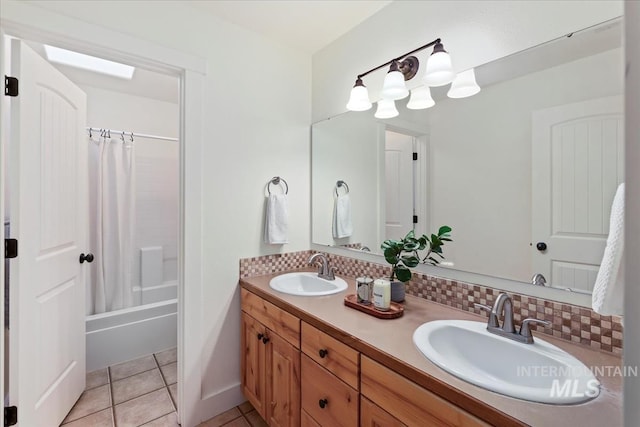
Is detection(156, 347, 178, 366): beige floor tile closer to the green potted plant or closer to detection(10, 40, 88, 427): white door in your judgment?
detection(10, 40, 88, 427): white door

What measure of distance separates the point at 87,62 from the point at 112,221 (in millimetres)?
1274

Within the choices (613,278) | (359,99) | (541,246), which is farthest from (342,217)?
(613,278)

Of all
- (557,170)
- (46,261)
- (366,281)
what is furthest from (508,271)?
(46,261)

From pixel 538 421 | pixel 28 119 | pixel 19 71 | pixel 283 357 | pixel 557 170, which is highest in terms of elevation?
pixel 19 71

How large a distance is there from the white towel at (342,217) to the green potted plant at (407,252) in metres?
0.53

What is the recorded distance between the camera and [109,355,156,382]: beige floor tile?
2090 mm

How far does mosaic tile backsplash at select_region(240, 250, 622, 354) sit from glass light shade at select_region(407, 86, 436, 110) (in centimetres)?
84

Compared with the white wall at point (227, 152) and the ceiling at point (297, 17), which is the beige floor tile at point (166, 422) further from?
the ceiling at point (297, 17)

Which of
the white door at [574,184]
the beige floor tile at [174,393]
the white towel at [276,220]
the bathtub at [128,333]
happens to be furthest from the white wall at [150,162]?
the white door at [574,184]

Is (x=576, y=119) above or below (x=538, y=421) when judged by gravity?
above

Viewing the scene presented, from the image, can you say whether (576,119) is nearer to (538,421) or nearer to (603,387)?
(603,387)

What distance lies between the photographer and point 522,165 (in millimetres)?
1133

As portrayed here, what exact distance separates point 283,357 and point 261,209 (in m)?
0.91

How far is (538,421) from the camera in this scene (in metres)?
0.62
